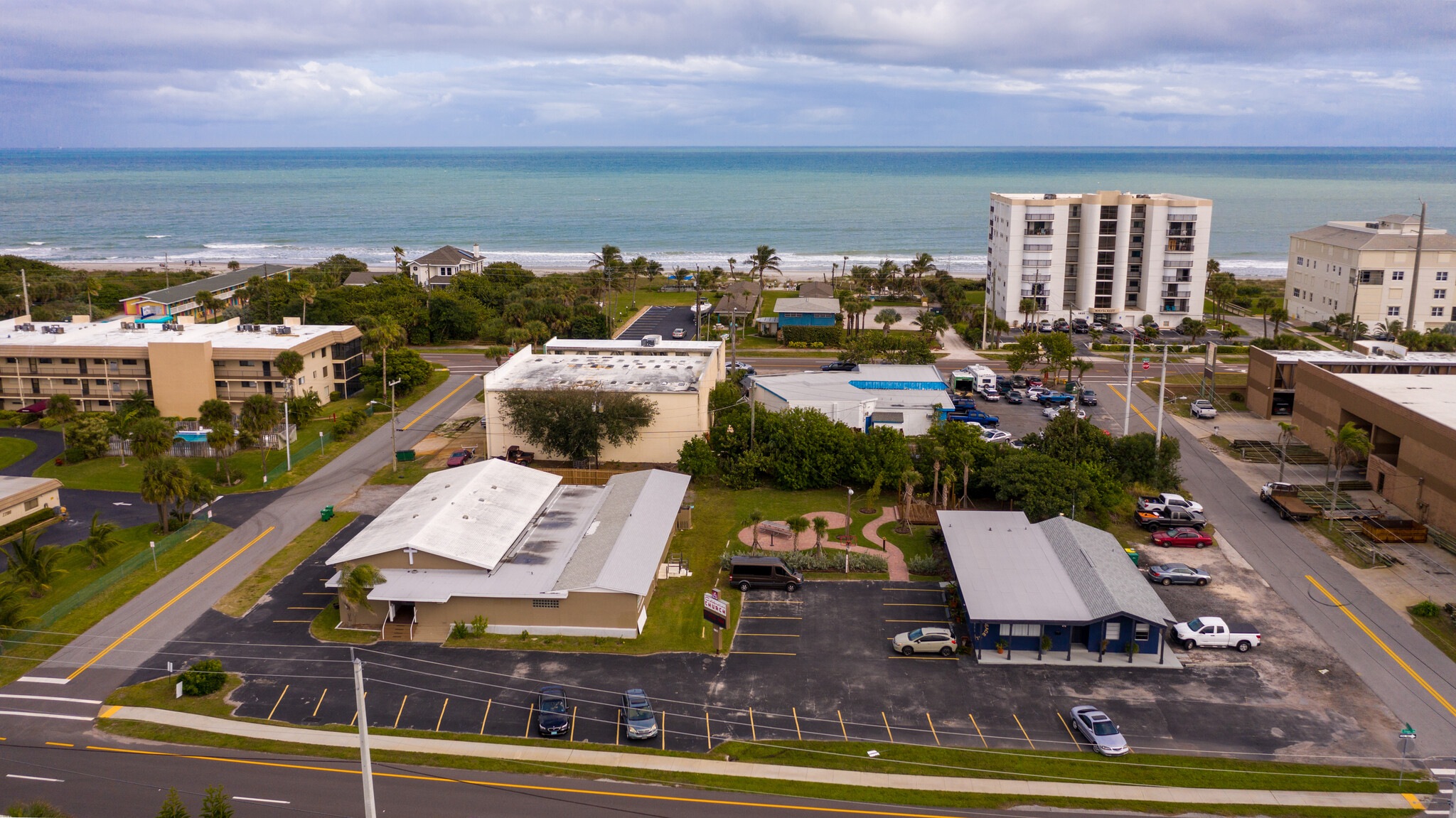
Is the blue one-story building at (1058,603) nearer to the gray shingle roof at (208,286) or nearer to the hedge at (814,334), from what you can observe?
the hedge at (814,334)

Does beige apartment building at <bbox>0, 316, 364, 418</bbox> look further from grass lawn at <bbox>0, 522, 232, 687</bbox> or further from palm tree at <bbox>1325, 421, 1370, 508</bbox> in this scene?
palm tree at <bbox>1325, 421, 1370, 508</bbox>

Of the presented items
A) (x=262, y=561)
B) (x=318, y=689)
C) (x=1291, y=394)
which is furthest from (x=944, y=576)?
(x=1291, y=394)

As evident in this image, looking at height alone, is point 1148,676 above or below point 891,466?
below

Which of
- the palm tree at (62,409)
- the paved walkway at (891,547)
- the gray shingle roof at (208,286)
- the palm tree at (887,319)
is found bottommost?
the paved walkway at (891,547)

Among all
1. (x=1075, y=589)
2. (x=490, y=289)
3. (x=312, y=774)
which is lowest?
(x=312, y=774)

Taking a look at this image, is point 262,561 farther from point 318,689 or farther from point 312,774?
point 312,774

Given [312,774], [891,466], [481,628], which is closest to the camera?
[312,774]

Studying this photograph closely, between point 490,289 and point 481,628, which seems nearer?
point 481,628

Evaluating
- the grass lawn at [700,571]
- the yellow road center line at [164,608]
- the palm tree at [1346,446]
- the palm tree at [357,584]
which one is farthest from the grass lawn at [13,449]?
the palm tree at [1346,446]

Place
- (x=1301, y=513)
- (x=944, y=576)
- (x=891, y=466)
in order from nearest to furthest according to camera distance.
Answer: (x=944, y=576) < (x=1301, y=513) < (x=891, y=466)
